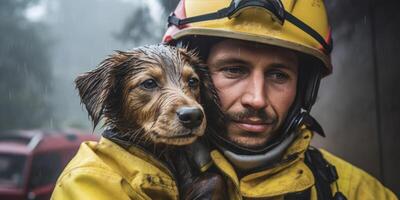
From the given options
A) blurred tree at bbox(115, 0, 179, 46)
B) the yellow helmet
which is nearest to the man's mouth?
the yellow helmet

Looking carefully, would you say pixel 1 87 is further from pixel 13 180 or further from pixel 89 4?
pixel 89 4

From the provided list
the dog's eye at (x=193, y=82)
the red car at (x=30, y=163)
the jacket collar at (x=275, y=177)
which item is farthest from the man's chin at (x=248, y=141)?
the red car at (x=30, y=163)

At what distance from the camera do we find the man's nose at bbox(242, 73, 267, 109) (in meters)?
2.78

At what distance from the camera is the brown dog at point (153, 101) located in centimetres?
244

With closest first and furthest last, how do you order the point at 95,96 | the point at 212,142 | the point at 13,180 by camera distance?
1. the point at 95,96
2. the point at 212,142
3. the point at 13,180

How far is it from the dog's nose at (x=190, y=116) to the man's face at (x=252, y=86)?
18.6 inches

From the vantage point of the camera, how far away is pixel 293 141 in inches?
116

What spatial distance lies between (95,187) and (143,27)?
19.2 feet

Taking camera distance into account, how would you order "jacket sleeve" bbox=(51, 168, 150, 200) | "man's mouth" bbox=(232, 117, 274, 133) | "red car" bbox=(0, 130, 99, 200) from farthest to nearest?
"red car" bbox=(0, 130, 99, 200)
"man's mouth" bbox=(232, 117, 274, 133)
"jacket sleeve" bbox=(51, 168, 150, 200)

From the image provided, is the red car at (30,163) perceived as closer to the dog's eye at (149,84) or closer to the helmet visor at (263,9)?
the helmet visor at (263,9)

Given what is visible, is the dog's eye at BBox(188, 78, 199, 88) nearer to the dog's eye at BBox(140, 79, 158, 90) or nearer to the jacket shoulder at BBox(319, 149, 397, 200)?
the dog's eye at BBox(140, 79, 158, 90)

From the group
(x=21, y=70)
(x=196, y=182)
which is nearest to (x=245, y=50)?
(x=196, y=182)

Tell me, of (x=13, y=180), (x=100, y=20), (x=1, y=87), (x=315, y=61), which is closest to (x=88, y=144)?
(x=315, y=61)

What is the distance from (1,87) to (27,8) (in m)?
5.41
